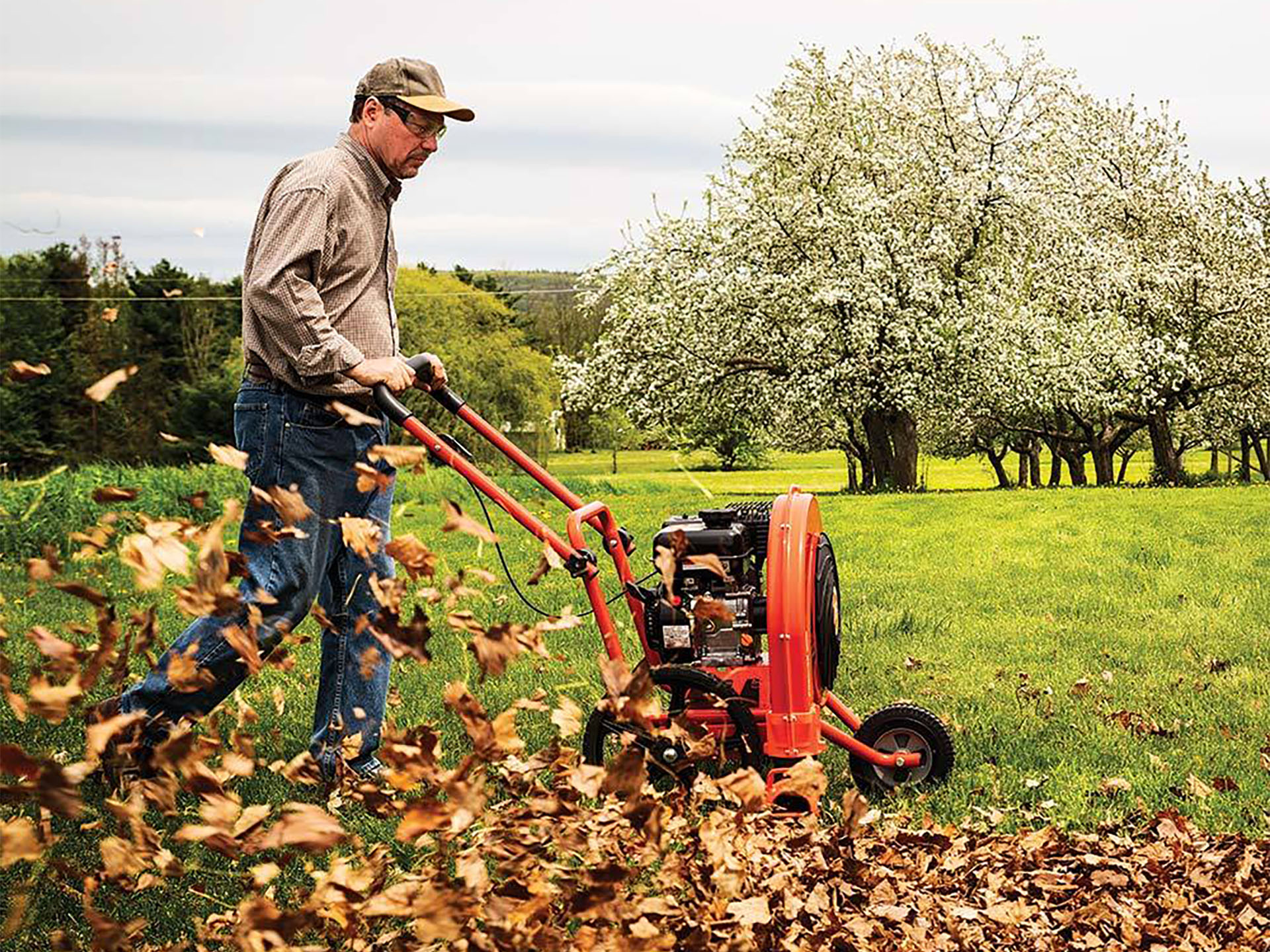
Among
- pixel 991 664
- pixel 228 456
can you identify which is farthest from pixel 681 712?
pixel 991 664

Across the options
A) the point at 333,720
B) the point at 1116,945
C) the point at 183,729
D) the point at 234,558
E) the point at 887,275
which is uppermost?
the point at 887,275

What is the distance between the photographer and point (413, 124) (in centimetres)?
352

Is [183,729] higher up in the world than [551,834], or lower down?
higher up

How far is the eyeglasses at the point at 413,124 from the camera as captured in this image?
350 cm

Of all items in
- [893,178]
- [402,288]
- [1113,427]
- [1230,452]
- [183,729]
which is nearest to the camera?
[183,729]

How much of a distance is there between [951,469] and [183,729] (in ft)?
94.2

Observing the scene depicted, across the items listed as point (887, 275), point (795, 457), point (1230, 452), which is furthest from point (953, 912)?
point (1230, 452)

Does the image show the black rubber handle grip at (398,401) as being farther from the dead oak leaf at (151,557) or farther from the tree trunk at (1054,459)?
the tree trunk at (1054,459)

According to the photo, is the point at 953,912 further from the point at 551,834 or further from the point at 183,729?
the point at 183,729

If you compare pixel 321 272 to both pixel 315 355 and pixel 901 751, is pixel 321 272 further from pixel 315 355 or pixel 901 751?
pixel 901 751

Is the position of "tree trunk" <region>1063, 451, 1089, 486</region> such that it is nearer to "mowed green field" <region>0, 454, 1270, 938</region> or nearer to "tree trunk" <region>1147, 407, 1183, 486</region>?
"tree trunk" <region>1147, 407, 1183, 486</region>

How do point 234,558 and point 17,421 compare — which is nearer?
point 234,558

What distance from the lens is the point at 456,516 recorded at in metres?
2.10

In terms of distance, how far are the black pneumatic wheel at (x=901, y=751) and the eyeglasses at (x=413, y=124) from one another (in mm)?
1872
